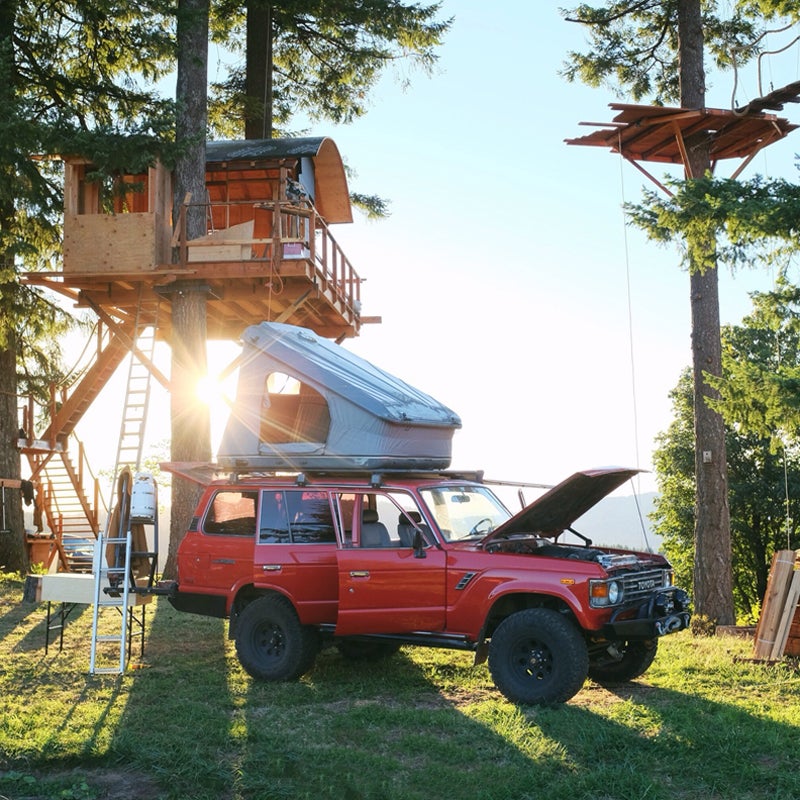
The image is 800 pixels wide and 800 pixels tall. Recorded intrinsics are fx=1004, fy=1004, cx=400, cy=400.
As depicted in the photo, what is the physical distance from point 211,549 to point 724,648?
650cm

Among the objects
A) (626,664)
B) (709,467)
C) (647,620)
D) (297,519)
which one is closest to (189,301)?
(297,519)

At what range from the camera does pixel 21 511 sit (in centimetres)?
2400

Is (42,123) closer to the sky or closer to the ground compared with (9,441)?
closer to the sky

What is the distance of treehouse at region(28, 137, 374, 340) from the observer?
19609mm

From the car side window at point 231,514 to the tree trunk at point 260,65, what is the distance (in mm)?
15898

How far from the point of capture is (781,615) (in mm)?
11578

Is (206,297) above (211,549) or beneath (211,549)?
above

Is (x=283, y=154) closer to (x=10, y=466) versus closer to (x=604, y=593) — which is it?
(x=10, y=466)

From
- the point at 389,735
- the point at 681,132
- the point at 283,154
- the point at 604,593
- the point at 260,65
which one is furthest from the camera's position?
the point at 260,65

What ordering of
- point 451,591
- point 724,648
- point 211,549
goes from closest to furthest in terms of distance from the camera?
point 451,591 → point 211,549 → point 724,648

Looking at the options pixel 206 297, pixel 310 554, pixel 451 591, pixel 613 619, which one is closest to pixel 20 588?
pixel 206 297

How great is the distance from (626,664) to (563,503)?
6.11 feet

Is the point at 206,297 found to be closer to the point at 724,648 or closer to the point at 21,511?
the point at 21,511

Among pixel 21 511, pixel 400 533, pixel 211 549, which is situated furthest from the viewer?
pixel 21 511
